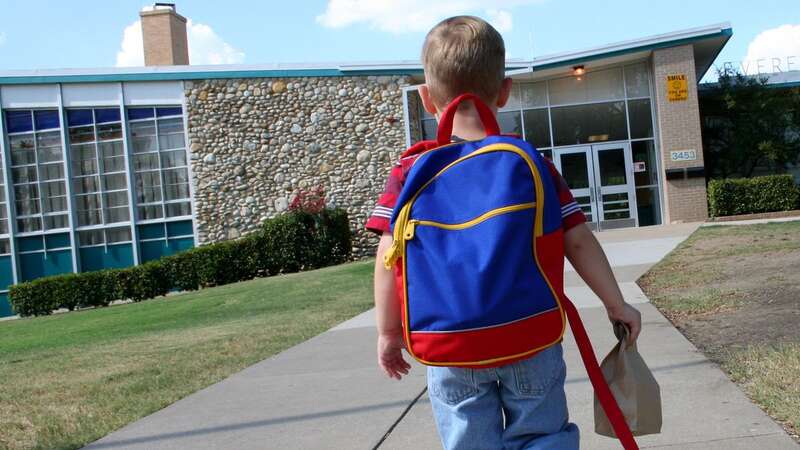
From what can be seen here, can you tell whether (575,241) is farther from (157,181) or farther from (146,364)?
(157,181)

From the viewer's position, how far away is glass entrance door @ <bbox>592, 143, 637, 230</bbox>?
847 inches

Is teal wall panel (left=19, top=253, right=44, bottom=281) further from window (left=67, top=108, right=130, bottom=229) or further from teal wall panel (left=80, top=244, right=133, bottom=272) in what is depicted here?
window (left=67, top=108, right=130, bottom=229)

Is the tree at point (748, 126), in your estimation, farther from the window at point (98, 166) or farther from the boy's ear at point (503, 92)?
the boy's ear at point (503, 92)

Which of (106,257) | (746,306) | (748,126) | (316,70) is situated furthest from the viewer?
(106,257)

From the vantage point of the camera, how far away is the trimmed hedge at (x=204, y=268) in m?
18.8

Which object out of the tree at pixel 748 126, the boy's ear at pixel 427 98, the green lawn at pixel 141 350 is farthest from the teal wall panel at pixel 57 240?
the boy's ear at pixel 427 98

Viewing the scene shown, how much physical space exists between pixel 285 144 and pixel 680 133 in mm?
10347

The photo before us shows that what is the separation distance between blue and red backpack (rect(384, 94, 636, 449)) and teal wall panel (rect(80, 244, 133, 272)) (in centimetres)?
2135

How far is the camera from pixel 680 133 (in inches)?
801

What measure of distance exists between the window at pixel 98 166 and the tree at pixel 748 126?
1662 centimetres

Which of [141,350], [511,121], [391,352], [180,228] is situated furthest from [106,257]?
[391,352]

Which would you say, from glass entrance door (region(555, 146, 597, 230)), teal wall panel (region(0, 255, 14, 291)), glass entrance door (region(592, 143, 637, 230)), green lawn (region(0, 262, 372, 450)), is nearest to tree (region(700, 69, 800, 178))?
glass entrance door (region(592, 143, 637, 230))

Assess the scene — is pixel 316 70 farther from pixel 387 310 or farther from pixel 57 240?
pixel 387 310

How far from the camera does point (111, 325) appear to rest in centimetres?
1268
